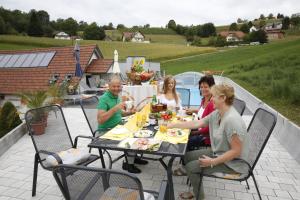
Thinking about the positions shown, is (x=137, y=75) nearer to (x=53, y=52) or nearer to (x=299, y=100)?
(x=299, y=100)

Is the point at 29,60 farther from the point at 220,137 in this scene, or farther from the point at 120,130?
the point at 220,137

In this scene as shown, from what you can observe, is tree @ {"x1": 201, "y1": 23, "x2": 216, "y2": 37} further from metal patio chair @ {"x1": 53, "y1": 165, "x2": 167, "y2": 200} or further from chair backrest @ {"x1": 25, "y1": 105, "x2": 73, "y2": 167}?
metal patio chair @ {"x1": 53, "y1": 165, "x2": 167, "y2": 200}

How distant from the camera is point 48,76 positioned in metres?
14.6

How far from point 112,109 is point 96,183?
184 cm

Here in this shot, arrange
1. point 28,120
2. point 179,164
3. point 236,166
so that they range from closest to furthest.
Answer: point 236,166
point 28,120
point 179,164

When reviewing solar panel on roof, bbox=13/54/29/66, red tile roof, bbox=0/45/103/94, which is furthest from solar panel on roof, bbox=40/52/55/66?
solar panel on roof, bbox=13/54/29/66

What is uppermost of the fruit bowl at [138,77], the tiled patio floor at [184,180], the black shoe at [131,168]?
the fruit bowl at [138,77]

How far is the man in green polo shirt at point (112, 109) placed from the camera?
3730 millimetres

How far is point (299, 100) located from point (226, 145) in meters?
6.00

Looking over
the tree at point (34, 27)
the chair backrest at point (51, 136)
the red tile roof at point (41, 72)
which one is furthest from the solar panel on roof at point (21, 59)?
the tree at point (34, 27)

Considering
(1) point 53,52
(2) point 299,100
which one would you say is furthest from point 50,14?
(2) point 299,100

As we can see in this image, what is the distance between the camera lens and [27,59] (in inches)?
671

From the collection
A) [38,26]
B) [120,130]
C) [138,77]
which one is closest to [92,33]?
[38,26]

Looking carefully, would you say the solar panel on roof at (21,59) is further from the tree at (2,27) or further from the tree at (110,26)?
the tree at (110,26)
